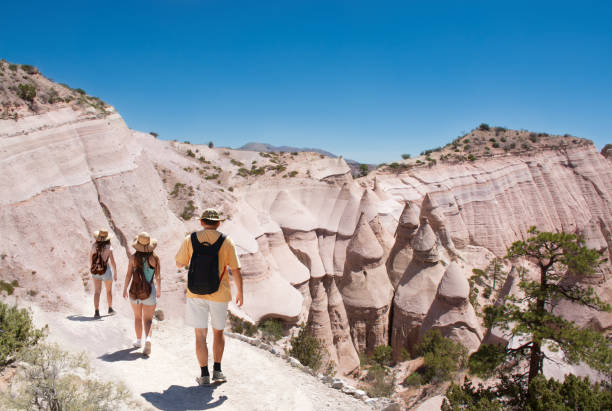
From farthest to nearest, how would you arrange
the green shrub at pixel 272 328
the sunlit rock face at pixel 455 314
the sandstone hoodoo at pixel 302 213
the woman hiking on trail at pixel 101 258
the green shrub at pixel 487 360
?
the sunlit rock face at pixel 455 314
the green shrub at pixel 272 328
the sandstone hoodoo at pixel 302 213
the green shrub at pixel 487 360
the woman hiking on trail at pixel 101 258

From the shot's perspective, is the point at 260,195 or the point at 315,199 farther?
the point at 315,199

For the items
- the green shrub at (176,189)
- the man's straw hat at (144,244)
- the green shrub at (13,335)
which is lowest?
the green shrub at (13,335)

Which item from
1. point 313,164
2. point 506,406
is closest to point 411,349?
point 506,406

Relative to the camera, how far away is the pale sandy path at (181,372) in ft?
15.3

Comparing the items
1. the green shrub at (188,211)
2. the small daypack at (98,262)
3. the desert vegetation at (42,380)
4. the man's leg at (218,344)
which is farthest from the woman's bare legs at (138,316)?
the green shrub at (188,211)

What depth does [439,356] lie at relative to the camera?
42.2 feet

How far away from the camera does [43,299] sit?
7.02 metres

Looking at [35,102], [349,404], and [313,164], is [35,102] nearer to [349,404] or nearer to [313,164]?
[349,404]

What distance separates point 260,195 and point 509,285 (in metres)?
14.1

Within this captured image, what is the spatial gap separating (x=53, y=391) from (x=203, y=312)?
1.62 meters

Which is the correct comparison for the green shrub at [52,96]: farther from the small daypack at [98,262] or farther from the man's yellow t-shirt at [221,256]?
the man's yellow t-shirt at [221,256]

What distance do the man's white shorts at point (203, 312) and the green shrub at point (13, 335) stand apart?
1976mm

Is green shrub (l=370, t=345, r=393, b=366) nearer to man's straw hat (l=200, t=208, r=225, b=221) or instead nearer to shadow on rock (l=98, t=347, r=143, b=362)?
shadow on rock (l=98, t=347, r=143, b=362)

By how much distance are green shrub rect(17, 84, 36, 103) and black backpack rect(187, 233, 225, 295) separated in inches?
368
